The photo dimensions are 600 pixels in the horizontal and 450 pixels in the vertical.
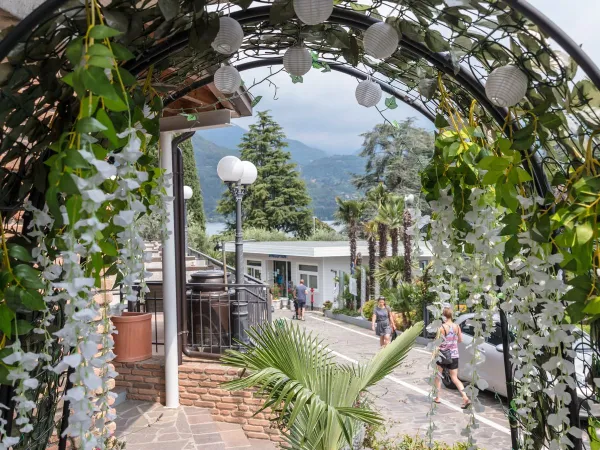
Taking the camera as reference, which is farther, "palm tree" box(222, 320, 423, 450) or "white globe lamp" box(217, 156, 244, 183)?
"white globe lamp" box(217, 156, 244, 183)

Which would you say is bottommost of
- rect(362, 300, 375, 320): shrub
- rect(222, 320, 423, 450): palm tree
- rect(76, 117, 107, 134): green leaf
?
rect(362, 300, 375, 320): shrub

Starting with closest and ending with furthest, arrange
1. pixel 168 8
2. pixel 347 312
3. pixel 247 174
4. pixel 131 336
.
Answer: pixel 168 8 < pixel 131 336 < pixel 247 174 < pixel 347 312

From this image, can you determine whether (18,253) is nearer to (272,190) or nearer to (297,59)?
(297,59)

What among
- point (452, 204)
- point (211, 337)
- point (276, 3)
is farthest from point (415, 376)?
point (276, 3)

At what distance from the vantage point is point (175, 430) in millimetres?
4340

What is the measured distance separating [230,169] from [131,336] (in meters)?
2.11

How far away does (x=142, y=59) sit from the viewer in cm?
138

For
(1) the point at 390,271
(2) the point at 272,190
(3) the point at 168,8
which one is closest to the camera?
(3) the point at 168,8

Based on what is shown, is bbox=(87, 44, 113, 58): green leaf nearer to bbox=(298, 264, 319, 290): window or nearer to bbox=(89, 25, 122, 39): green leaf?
bbox=(89, 25, 122, 39): green leaf

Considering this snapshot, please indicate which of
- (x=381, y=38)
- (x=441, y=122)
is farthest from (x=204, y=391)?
(x=381, y=38)

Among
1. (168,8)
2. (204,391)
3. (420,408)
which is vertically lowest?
(420,408)

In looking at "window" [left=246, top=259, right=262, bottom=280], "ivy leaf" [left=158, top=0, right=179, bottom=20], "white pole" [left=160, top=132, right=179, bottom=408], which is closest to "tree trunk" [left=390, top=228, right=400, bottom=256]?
"window" [left=246, top=259, right=262, bottom=280]

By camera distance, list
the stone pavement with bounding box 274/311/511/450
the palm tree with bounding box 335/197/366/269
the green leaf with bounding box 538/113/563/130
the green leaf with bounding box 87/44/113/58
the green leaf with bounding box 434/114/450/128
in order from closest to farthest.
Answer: the green leaf with bounding box 87/44/113/58
the green leaf with bounding box 538/113/563/130
the green leaf with bounding box 434/114/450/128
the stone pavement with bounding box 274/311/511/450
the palm tree with bounding box 335/197/366/269

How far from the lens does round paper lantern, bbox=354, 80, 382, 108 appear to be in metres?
1.88
